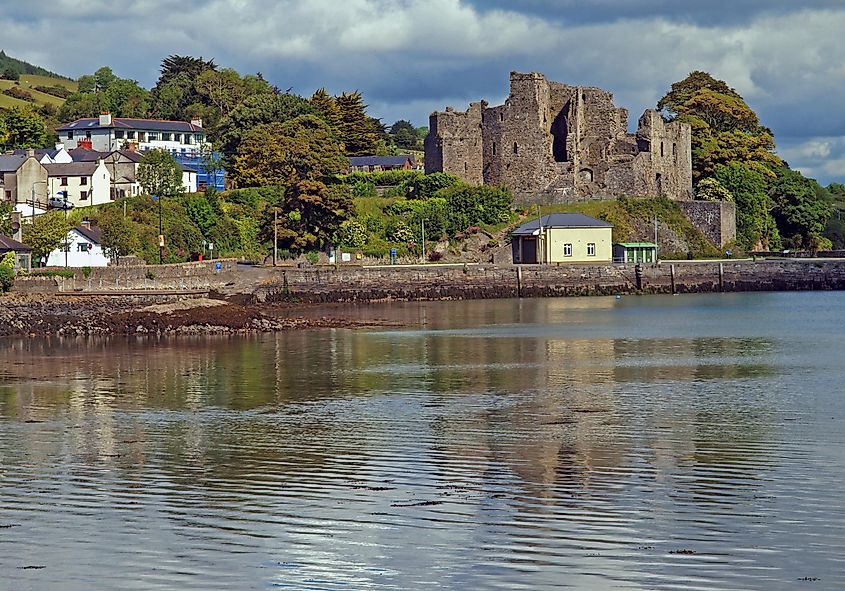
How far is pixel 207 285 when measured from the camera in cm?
4931

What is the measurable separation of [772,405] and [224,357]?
15049 millimetres

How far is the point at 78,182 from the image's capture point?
222 feet

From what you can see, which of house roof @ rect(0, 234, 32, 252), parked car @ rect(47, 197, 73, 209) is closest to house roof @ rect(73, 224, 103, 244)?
house roof @ rect(0, 234, 32, 252)

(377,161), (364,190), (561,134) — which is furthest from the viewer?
(377,161)

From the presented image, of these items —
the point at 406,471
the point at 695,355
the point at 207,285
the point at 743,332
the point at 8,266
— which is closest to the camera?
the point at 406,471

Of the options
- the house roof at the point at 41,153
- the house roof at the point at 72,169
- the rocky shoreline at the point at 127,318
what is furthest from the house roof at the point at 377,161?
the rocky shoreline at the point at 127,318

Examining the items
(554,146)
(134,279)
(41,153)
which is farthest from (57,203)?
(554,146)

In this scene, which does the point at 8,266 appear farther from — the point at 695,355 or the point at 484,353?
the point at 695,355

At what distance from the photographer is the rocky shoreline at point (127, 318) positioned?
39.3 m

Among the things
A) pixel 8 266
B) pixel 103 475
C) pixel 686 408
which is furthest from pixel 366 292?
pixel 103 475

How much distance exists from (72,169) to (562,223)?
25798mm

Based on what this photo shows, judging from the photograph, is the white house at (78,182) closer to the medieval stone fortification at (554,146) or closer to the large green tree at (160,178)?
the large green tree at (160,178)

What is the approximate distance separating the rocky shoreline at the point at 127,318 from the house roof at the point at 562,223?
1909cm

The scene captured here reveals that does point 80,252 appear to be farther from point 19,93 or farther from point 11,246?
point 19,93
